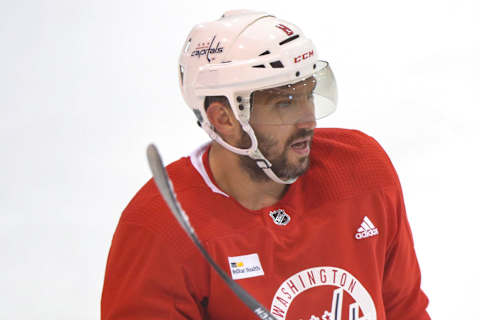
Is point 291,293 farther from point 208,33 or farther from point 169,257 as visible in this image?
point 208,33

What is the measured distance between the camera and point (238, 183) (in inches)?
71.8

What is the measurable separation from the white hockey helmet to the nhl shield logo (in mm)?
73

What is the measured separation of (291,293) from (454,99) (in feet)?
6.61

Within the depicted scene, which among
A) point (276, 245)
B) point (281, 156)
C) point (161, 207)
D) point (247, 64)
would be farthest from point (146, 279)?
point (247, 64)

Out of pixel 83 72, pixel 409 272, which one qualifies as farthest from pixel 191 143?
pixel 409 272

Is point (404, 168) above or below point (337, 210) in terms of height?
below

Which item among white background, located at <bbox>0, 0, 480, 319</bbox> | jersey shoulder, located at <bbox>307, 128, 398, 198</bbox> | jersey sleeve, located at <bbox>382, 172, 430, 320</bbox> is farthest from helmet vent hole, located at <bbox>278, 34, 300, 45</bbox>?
white background, located at <bbox>0, 0, 480, 319</bbox>

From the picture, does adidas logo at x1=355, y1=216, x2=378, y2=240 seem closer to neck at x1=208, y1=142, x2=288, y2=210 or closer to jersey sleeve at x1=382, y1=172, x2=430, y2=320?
jersey sleeve at x1=382, y1=172, x2=430, y2=320

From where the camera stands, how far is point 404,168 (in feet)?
10.4

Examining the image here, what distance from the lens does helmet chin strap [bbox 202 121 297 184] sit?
1753mm

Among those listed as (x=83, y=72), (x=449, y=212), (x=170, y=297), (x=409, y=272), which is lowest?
(x=449, y=212)

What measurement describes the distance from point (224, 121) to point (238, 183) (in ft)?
0.48

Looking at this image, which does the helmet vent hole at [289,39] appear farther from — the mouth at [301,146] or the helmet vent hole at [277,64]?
the mouth at [301,146]

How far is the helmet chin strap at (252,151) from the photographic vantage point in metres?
1.75
